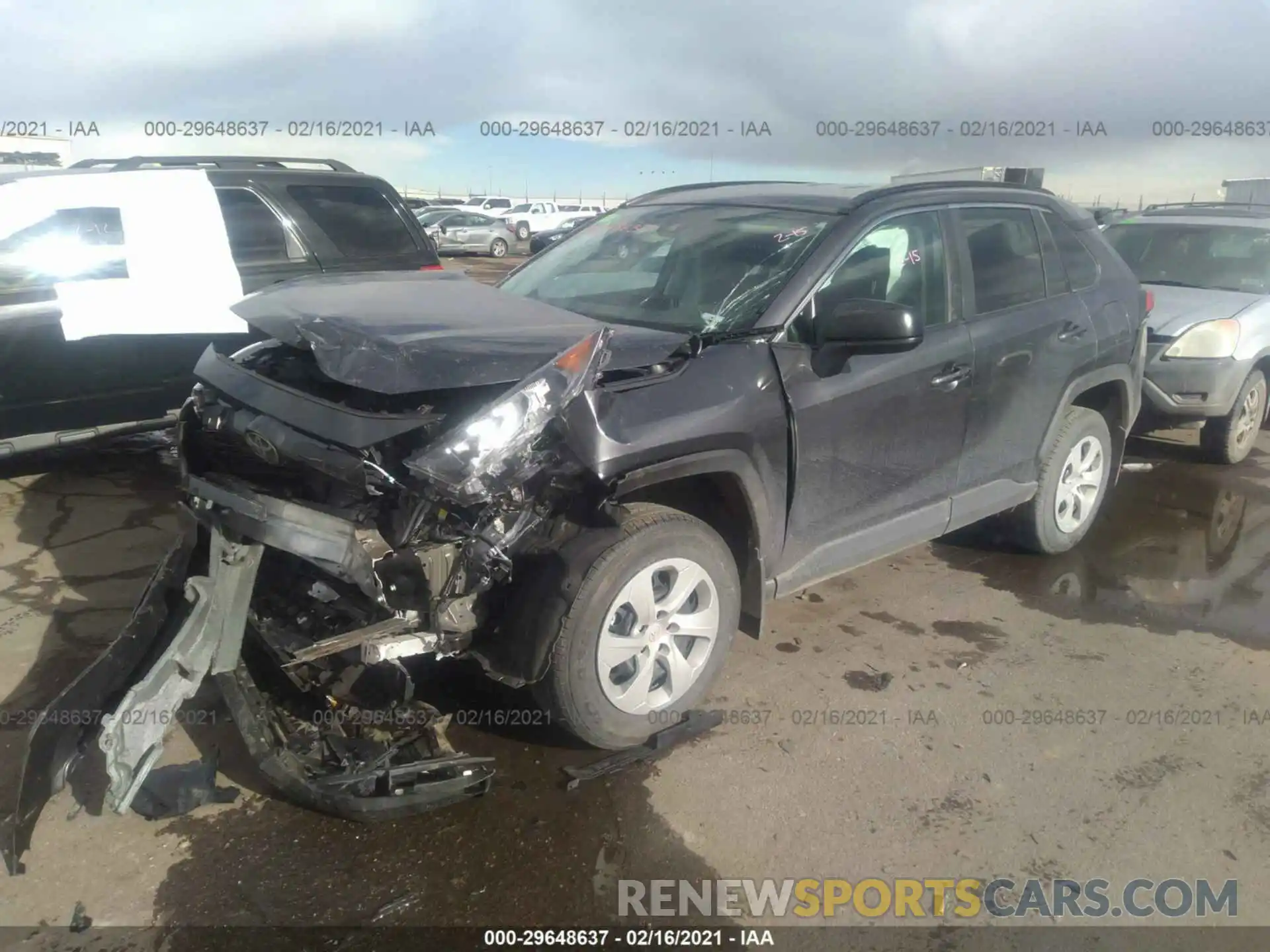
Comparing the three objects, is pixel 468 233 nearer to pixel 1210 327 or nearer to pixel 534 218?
pixel 534 218

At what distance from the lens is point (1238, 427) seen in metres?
6.76

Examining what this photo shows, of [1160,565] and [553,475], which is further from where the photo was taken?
[1160,565]

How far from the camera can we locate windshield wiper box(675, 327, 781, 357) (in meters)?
3.18

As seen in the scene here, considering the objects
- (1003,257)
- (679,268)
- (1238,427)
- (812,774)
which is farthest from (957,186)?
(1238,427)

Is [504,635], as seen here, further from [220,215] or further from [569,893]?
[220,215]

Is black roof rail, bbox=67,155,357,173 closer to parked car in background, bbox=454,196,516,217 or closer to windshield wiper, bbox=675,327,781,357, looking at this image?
windshield wiper, bbox=675,327,781,357

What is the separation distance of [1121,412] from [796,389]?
261 cm

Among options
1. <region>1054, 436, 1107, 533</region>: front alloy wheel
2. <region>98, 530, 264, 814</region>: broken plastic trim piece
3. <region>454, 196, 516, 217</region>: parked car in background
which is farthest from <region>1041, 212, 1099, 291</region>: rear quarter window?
<region>454, 196, 516, 217</region>: parked car in background

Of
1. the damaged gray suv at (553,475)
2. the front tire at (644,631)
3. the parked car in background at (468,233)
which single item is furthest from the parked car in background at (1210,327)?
the parked car in background at (468,233)

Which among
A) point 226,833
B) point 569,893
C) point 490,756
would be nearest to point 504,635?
point 490,756

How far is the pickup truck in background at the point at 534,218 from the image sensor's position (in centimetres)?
3619

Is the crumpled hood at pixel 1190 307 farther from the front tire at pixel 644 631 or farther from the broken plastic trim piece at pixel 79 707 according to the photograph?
the broken plastic trim piece at pixel 79 707

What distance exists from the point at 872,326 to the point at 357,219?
4396 mm

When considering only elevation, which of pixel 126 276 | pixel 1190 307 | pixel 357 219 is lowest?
pixel 1190 307
